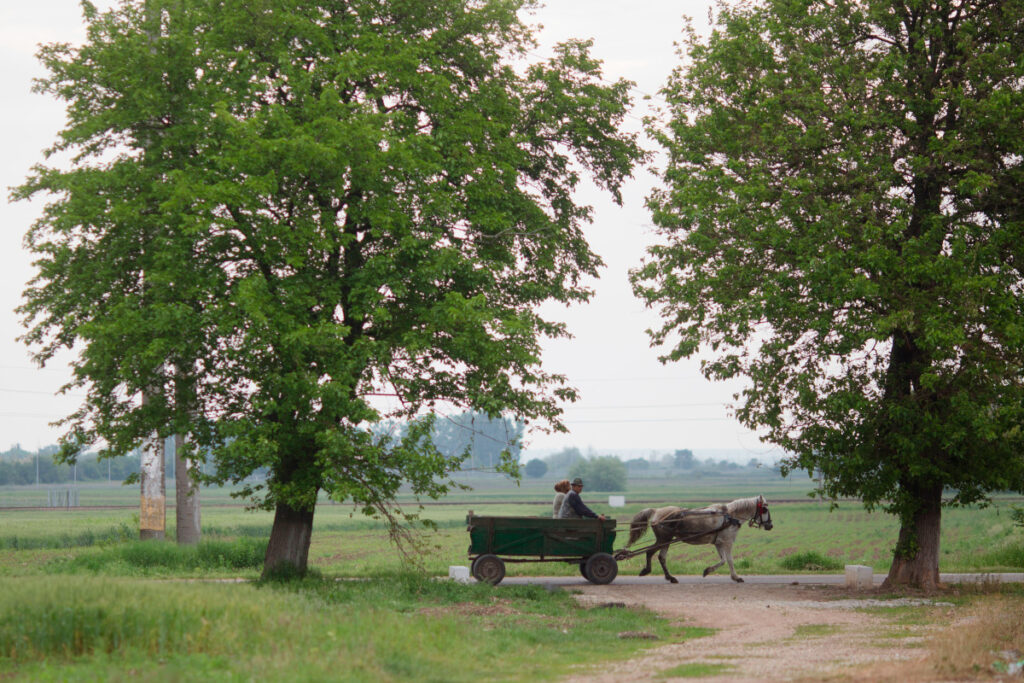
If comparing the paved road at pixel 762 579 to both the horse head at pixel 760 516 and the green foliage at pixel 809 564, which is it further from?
the horse head at pixel 760 516

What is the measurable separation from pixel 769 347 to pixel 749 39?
7295 millimetres

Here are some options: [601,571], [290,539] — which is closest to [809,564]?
[601,571]

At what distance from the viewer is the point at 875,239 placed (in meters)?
18.8

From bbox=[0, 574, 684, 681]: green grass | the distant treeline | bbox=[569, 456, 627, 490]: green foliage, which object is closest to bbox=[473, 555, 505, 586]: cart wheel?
bbox=[0, 574, 684, 681]: green grass

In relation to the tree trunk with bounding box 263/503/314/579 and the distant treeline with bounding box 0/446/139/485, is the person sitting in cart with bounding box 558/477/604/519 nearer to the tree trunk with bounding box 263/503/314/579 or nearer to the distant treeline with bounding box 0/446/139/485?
the tree trunk with bounding box 263/503/314/579

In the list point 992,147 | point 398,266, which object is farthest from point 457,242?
point 992,147

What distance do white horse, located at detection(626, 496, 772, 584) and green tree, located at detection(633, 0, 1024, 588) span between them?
2135 mm

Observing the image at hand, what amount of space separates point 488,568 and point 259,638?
27.9 feet

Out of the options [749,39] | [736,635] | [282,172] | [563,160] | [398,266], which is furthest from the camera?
[563,160]

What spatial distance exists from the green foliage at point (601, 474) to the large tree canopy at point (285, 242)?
130 meters

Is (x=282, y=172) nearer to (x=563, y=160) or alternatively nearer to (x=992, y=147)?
(x=563, y=160)

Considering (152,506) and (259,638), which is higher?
(152,506)

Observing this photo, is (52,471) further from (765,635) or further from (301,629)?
(765,635)

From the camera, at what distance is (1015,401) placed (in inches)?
694
